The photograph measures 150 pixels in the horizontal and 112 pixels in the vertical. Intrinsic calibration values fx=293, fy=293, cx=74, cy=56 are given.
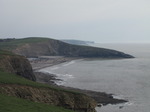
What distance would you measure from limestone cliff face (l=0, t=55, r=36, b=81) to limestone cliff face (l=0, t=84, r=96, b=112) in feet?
68.2

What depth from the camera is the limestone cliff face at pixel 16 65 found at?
6031 cm

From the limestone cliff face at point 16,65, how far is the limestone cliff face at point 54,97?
20782 mm

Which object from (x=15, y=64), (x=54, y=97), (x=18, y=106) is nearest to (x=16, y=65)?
(x=15, y=64)

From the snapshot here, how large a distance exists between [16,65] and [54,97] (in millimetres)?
27860

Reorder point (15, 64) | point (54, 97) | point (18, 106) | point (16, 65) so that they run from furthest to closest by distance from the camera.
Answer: point (16, 65), point (15, 64), point (54, 97), point (18, 106)

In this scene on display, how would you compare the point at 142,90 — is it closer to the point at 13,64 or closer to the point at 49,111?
the point at 13,64

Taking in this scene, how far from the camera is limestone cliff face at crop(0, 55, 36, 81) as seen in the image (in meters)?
60.3

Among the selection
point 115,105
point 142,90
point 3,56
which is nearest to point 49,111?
point 115,105

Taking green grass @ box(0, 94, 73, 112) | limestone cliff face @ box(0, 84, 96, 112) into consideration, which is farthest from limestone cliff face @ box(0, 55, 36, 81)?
green grass @ box(0, 94, 73, 112)

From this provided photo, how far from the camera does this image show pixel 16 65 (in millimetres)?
65750

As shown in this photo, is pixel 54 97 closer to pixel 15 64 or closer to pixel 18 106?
pixel 18 106

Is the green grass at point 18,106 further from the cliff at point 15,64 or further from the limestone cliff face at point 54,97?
the cliff at point 15,64

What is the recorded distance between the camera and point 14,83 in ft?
127

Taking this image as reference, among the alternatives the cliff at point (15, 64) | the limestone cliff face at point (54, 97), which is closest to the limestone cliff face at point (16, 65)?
the cliff at point (15, 64)
